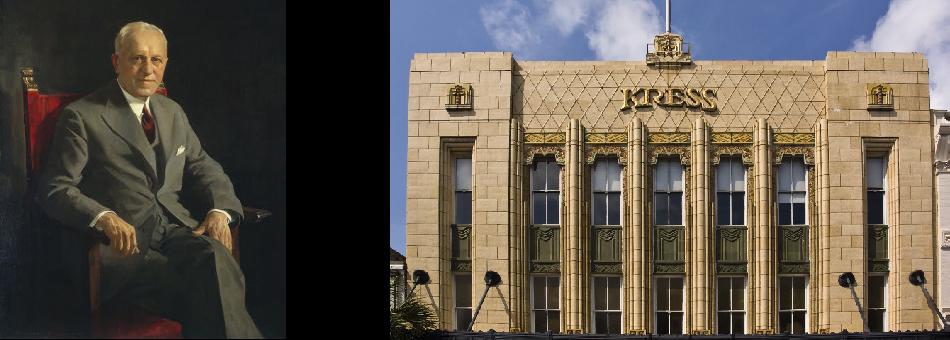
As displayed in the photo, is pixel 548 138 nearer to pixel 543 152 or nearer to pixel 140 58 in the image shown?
pixel 543 152

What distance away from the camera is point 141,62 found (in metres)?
28.8

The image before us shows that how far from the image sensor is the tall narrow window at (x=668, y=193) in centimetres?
3734

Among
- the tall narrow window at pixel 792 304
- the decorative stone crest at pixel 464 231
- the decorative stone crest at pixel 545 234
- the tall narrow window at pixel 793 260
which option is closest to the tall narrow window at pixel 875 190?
the tall narrow window at pixel 793 260

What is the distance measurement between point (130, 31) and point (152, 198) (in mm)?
4271

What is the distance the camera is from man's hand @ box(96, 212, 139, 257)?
28.1 metres

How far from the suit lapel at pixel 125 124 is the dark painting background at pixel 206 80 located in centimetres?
53

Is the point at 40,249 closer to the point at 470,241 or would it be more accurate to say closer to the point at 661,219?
the point at 470,241

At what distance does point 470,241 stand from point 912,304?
45.8 feet

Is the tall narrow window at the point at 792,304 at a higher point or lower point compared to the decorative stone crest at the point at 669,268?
lower

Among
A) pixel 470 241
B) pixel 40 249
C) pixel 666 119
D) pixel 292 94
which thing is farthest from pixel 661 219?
pixel 40 249

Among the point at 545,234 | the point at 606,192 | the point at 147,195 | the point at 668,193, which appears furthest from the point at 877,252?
the point at 147,195

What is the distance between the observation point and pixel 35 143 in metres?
28.2

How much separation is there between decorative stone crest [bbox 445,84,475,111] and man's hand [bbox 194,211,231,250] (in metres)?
11.1

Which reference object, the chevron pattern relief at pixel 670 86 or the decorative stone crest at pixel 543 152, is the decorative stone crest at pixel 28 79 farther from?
the decorative stone crest at pixel 543 152
